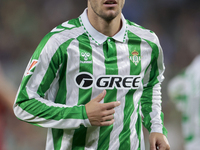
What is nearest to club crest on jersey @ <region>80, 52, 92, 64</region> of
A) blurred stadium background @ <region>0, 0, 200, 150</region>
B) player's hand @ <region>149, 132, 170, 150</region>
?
player's hand @ <region>149, 132, 170, 150</region>

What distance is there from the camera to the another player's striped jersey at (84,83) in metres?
1.31

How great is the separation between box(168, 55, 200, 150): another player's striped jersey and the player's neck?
6.27 feet

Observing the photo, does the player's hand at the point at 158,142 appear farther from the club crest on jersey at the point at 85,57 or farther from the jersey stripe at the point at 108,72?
the club crest on jersey at the point at 85,57

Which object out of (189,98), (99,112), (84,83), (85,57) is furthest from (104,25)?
(189,98)

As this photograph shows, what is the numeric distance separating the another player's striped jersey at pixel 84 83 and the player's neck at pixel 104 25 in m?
0.02

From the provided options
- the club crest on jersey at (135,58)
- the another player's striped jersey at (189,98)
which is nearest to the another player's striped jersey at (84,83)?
the club crest on jersey at (135,58)

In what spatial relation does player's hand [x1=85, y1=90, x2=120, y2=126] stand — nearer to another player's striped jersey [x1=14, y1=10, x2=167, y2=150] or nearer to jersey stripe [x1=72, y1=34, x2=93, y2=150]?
another player's striped jersey [x1=14, y1=10, x2=167, y2=150]

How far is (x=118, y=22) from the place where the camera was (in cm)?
153

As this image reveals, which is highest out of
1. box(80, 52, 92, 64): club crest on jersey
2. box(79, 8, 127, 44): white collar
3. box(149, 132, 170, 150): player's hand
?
box(79, 8, 127, 44): white collar

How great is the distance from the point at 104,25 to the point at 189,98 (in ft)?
6.57

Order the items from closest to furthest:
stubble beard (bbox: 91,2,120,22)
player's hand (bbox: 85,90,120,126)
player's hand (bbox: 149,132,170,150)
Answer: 1. player's hand (bbox: 85,90,120,126)
2. stubble beard (bbox: 91,2,120,22)
3. player's hand (bbox: 149,132,170,150)

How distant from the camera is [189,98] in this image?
3225mm

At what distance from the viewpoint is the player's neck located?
1.46 meters

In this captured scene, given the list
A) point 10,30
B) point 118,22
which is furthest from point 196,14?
point 118,22
